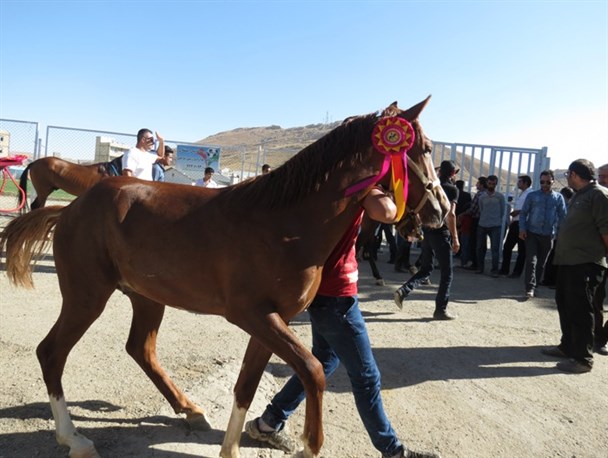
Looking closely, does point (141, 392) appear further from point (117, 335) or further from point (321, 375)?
point (321, 375)

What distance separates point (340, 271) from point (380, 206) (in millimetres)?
475

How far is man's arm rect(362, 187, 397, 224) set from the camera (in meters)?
2.15

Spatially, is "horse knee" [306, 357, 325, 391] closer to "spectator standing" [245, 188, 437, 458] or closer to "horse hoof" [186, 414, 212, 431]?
"spectator standing" [245, 188, 437, 458]

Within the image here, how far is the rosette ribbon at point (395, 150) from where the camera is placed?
2221mm

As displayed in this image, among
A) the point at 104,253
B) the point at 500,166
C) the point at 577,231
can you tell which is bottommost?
the point at 104,253

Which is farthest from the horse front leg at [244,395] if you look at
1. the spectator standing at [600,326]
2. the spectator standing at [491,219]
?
the spectator standing at [491,219]

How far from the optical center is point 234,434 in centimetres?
253

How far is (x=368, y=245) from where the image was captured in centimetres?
770

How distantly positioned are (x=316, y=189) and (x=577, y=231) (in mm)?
3566

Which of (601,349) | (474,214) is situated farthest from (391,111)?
(474,214)

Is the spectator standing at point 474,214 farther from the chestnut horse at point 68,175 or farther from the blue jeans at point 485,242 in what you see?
the chestnut horse at point 68,175

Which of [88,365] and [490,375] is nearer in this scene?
[88,365]

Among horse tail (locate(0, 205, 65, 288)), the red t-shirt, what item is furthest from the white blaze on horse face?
the red t-shirt

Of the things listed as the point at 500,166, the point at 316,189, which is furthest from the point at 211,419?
the point at 500,166
